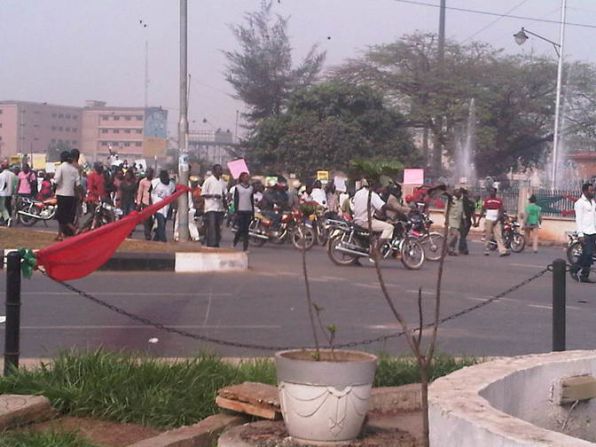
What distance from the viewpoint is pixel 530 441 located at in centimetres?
429

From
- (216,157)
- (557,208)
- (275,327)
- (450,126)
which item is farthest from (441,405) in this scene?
(216,157)

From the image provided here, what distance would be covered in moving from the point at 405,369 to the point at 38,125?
144282 mm

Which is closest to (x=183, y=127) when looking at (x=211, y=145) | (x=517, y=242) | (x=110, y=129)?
(x=517, y=242)

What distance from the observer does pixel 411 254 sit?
65.3 feet

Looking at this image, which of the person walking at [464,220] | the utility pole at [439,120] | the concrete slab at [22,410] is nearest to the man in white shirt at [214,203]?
the person walking at [464,220]

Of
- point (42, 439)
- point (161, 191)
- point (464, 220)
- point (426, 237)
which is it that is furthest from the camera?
point (464, 220)

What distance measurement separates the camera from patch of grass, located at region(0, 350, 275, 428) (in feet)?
21.7

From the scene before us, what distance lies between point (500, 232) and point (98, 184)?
1021 centimetres

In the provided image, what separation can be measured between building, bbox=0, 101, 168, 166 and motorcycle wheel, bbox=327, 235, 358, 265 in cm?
11759

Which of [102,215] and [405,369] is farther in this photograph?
[102,215]

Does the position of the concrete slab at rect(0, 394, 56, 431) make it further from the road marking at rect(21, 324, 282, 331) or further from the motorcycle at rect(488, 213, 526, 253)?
the motorcycle at rect(488, 213, 526, 253)

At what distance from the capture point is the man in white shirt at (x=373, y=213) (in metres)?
19.4

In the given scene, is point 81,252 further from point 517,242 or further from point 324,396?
point 517,242

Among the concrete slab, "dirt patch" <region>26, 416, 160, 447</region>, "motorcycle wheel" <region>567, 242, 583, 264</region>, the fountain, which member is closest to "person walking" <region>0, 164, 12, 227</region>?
"motorcycle wheel" <region>567, 242, 583, 264</region>
